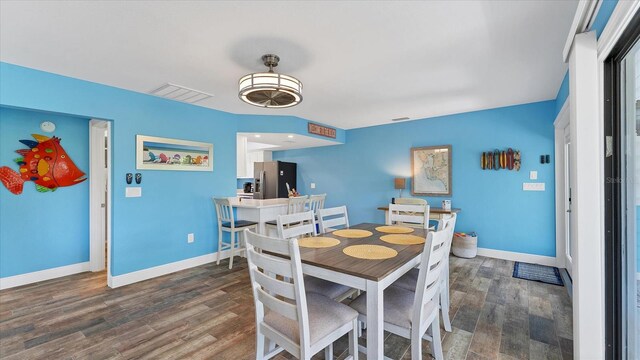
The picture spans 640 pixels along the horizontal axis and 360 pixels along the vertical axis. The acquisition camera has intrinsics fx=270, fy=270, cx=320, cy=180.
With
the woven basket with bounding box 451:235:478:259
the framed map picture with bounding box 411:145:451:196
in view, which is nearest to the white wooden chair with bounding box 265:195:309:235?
the framed map picture with bounding box 411:145:451:196

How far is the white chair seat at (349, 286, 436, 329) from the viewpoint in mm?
1504

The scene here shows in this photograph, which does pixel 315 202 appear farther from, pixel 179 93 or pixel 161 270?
pixel 179 93

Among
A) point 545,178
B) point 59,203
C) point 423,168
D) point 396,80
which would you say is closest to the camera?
point 396,80

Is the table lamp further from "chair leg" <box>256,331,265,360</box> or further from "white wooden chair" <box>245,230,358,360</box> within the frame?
"chair leg" <box>256,331,265,360</box>

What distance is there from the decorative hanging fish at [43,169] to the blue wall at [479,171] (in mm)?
4412

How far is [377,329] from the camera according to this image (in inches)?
52.9

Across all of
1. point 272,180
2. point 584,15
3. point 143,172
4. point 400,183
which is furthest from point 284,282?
point 272,180

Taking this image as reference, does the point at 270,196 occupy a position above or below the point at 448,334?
above

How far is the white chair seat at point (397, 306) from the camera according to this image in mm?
1504

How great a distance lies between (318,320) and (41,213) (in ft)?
12.6

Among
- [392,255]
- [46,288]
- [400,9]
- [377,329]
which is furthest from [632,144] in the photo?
[46,288]

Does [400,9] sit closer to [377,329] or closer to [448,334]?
[377,329]

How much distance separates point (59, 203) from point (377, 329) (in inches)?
162

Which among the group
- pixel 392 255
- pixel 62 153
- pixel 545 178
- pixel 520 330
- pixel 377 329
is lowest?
pixel 520 330
